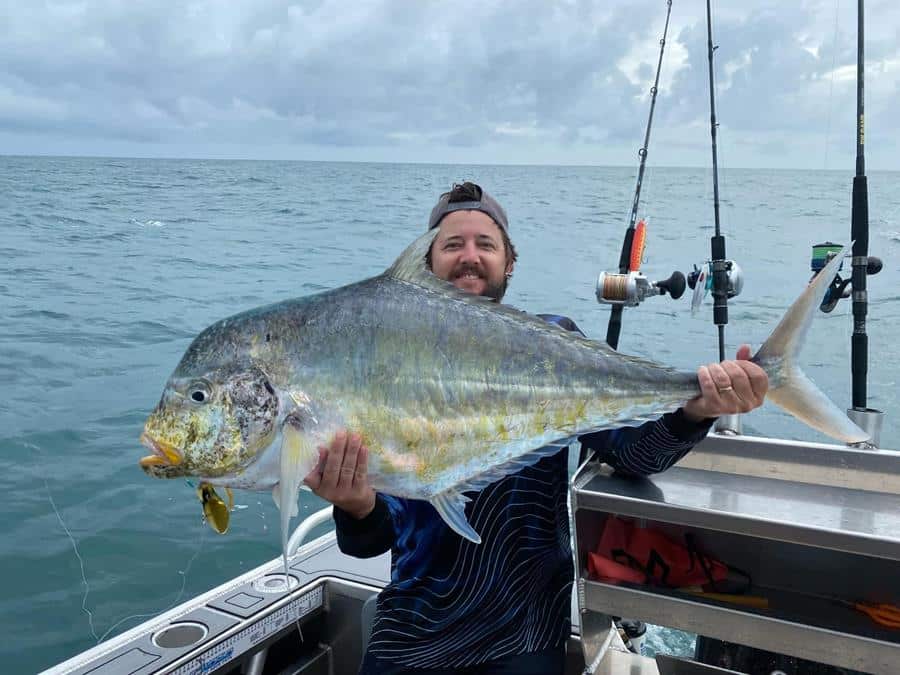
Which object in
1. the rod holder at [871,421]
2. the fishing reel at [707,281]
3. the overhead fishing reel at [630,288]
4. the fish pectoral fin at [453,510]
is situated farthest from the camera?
the fishing reel at [707,281]

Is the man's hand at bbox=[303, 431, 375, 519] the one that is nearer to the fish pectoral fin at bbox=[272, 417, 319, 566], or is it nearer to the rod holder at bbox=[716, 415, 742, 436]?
the fish pectoral fin at bbox=[272, 417, 319, 566]

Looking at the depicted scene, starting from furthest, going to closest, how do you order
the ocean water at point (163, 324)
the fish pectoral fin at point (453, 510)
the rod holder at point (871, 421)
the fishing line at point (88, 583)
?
the ocean water at point (163, 324) → the fishing line at point (88, 583) → the rod holder at point (871, 421) → the fish pectoral fin at point (453, 510)

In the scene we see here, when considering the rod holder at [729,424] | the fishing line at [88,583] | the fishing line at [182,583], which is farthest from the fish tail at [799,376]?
the fishing line at [182,583]

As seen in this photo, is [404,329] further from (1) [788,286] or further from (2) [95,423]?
(1) [788,286]

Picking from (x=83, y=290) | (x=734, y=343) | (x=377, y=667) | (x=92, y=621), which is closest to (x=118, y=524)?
(x=92, y=621)

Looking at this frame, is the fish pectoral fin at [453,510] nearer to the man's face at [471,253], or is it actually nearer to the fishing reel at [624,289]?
the man's face at [471,253]

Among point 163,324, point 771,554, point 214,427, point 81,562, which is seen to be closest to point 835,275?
point 771,554

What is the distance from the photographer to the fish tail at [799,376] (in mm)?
1768

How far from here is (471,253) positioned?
2480 mm

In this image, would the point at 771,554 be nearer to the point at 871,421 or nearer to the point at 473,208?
the point at 871,421

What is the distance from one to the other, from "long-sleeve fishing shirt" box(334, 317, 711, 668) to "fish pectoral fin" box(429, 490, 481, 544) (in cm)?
46

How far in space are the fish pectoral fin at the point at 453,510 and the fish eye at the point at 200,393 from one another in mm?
551

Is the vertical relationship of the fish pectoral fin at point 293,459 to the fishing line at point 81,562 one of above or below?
above

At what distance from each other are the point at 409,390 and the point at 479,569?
82 cm
